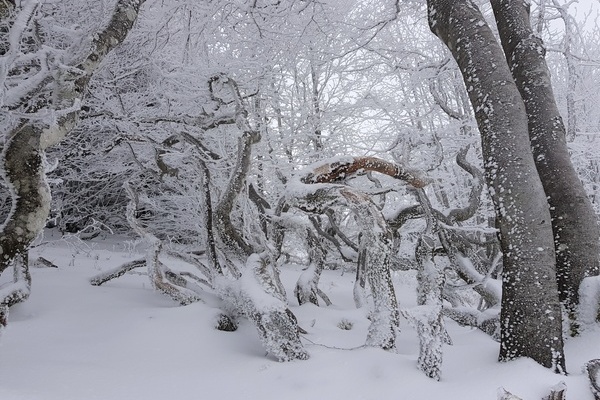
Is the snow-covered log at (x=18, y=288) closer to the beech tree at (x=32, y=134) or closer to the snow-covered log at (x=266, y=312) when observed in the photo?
the beech tree at (x=32, y=134)

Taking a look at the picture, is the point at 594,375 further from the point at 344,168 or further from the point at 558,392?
the point at 344,168

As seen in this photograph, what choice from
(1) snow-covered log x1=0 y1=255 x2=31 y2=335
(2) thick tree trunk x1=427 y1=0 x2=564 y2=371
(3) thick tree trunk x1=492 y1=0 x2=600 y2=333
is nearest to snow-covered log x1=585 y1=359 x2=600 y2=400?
(2) thick tree trunk x1=427 y1=0 x2=564 y2=371

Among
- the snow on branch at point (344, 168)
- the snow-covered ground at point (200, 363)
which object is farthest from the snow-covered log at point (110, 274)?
the snow on branch at point (344, 168)

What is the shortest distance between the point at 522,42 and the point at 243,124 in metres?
2.34

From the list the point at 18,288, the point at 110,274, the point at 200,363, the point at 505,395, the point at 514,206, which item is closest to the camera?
the point at 505,395

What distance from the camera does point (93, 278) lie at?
4496 millimetres

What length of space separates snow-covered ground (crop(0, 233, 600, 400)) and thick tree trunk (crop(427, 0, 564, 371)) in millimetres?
175

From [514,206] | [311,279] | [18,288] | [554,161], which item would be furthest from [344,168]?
[18,288]

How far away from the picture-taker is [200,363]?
269cm

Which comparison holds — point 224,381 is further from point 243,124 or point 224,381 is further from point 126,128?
point 126,128

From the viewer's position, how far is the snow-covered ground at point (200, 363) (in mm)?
2121

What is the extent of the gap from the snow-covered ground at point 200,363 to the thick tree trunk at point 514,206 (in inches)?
6.9

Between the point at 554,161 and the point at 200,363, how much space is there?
9.14ft

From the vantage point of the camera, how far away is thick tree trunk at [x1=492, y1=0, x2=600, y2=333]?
8.81 feet
